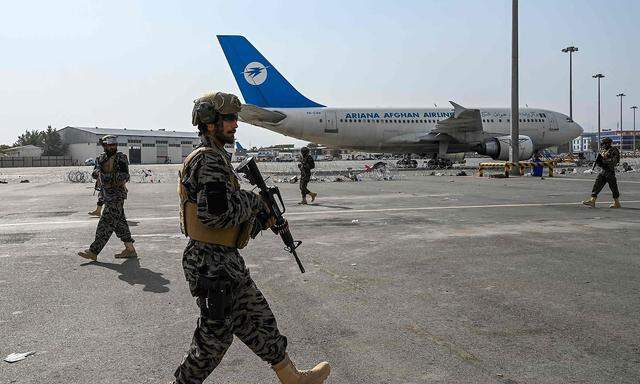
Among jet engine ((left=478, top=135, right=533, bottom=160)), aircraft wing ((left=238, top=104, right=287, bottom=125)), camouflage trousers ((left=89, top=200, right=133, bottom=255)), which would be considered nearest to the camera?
camouflage trousers ((left=89, top=200, right=133, bottom=255))

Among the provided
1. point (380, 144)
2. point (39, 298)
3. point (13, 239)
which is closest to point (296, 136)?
point (380, 144)

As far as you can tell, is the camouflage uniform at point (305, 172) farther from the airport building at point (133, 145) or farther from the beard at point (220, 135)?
the airport building at point (133, 145)

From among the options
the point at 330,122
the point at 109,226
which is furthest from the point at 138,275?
the point at 330,122

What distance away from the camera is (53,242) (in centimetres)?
891

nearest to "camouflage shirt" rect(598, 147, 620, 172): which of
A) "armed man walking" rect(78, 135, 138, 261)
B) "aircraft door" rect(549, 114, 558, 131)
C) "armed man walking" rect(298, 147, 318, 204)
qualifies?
"armed man walking" rect(298, 147, 318, 204)

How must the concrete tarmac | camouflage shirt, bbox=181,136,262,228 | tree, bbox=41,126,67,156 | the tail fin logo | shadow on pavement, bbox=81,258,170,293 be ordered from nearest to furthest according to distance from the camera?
camouflage shirt, bbox=181,136,262,228, the concrete tarmac, shadow on pavement, bbox=81,258,170,293, the tail fin logo, tree, bbox=41,126,67,156

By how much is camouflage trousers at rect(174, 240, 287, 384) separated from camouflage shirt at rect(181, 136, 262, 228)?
0.23m

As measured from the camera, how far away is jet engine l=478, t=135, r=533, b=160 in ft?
104

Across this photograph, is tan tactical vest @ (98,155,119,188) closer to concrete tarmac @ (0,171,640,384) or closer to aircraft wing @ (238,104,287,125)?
concrete tarmac @ (0,171,640,384)

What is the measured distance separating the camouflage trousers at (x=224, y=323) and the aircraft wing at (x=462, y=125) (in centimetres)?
2971

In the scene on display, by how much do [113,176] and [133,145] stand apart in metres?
87.3

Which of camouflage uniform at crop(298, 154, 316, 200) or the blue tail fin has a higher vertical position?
the blue tail fin

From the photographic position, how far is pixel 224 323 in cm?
298

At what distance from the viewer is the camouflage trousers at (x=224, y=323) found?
298 centimetres
